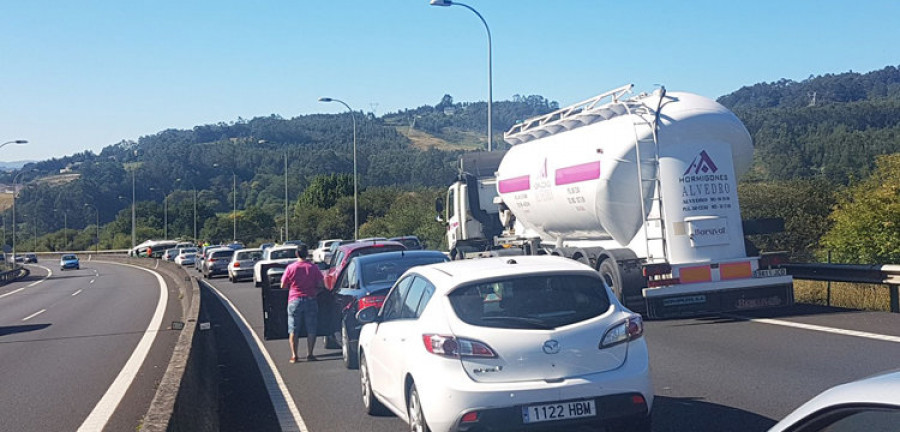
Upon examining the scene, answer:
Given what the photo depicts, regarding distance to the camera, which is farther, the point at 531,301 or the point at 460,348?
the point at 531,301

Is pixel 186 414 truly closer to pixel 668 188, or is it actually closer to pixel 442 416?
pixel 442 416

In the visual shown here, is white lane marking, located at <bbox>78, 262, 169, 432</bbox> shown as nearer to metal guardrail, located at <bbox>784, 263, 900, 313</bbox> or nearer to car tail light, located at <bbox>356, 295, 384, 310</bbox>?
car tail light, located at <bbox>356, 295, 384, 310</bbox>

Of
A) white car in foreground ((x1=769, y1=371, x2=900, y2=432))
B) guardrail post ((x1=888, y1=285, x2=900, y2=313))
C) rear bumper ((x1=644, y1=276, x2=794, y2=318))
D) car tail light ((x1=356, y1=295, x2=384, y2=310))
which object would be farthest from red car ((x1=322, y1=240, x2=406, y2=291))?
white car in foreground ((x1=769, y1=371, x2=900, y2=432))

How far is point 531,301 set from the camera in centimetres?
689

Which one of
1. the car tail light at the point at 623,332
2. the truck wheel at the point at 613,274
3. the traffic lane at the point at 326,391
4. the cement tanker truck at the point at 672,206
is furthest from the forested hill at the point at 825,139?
the car tail light at the point at 623,332

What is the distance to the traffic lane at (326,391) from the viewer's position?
8.59m

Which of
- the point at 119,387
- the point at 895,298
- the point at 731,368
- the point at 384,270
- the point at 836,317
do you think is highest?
the point at 384,270

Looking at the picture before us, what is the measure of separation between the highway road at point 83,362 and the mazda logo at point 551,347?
14.2ft

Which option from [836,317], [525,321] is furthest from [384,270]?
[836,317]

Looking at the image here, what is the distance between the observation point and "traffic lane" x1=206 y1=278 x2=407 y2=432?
28.2 ft

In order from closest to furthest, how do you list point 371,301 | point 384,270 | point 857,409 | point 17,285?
point 857,409, point 371,301, point 384,270, point 17,285

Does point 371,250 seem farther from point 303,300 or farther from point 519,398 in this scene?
point 519,398

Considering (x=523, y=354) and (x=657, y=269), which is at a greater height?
(x=657, y=269)

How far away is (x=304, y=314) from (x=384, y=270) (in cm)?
158
